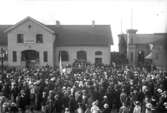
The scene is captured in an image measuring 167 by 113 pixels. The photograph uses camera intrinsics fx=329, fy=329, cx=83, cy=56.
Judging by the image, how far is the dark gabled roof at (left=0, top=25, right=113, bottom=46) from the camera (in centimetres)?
4828

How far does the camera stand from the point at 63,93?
1827 cm

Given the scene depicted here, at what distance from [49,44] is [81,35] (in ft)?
18.5

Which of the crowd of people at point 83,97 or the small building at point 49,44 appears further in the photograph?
the small building at point 49,44

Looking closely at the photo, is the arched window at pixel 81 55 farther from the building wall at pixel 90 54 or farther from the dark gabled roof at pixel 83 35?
the dark gabled roof at pixel 83 35

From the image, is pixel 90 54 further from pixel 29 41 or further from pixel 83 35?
pixel 29 41

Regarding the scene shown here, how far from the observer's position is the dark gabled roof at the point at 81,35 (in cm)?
4828

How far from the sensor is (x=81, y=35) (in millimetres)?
49781

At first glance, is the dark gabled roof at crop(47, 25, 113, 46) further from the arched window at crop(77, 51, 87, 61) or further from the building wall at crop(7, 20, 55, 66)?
the building wall at crop(7, 20, 55, 66)

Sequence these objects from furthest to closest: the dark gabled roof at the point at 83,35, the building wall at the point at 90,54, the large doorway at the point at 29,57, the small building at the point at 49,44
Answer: the dark gabled roof at the point at 83,35 → the building wall at the point at 90,54 → the large doorway at the point at 29,57 → the small building at the point at 49,44

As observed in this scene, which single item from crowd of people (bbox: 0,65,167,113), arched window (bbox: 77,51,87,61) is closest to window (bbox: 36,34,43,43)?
arched window (bbox: 77,51,87,61)

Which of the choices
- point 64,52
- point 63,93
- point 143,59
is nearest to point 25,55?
point 64,52

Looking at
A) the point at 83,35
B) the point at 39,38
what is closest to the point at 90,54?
the point at 83,35

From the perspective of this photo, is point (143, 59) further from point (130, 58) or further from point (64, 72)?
point (64, 72)

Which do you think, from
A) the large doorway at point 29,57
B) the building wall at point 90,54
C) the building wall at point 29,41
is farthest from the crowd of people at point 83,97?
the building wall at point 90,54
